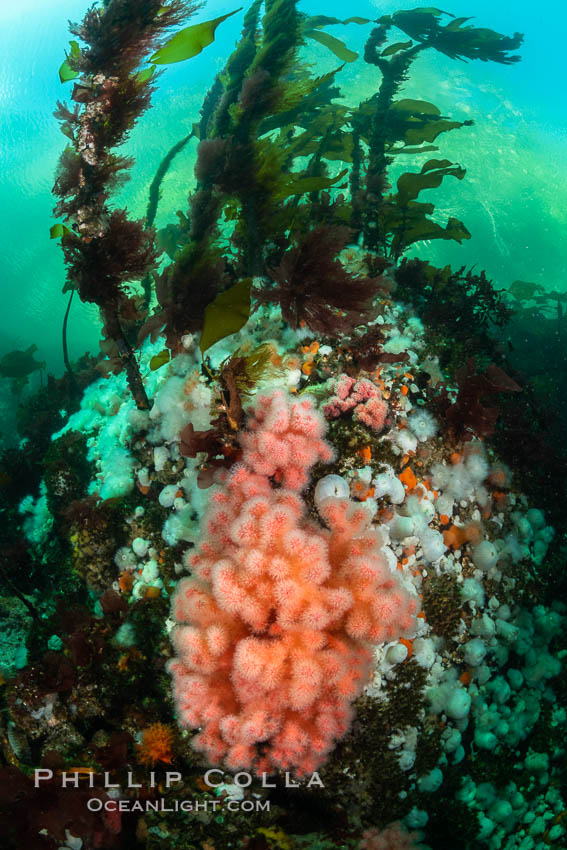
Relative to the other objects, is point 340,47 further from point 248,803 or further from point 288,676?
point 248,803

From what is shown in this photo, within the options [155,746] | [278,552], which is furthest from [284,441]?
[155,746]

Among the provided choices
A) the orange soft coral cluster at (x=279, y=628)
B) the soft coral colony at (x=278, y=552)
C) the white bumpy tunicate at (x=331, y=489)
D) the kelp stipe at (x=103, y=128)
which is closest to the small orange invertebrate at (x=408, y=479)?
the soft coral colony at (x=278, y=552)

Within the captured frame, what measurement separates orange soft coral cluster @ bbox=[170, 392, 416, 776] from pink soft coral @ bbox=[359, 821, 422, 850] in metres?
0.83

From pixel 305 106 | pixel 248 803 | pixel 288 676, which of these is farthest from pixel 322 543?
pixel 305 106

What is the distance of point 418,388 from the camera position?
12.2ft

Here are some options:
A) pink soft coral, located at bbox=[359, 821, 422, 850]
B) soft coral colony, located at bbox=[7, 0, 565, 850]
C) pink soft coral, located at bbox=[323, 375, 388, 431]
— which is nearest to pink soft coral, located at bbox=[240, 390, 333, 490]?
soft coral colony, located at bbox=[7, 0, 565, 850]

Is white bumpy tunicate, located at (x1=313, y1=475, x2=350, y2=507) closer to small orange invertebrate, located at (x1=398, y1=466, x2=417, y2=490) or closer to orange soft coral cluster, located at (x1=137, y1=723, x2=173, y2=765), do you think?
small orange invertebrate, located at (x1=398, y1=466, x2=417, y2=490)

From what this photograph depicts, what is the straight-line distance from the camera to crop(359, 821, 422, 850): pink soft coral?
270cm

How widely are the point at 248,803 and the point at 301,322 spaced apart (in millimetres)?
3798

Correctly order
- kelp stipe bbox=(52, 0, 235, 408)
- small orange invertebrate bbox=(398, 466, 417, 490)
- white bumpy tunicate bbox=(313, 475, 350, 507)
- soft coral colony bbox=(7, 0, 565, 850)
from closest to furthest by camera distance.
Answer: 1. soft coral colony bbox=(7, 0, 565, 850)
2. white bumpy tunicate bbox=(313, 475, 350, 507)
3. kelp stipe bbox=(52, 0, 235, 408)
4. small orange invertebrate bbox=(398, 466, 417, 490)

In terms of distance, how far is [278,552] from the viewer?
8.03 feet

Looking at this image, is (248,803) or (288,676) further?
(248,803)

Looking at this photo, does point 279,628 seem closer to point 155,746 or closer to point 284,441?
point 284,441

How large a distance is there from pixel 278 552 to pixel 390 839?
2173 mm
